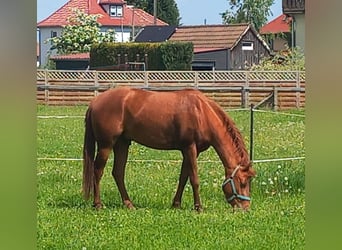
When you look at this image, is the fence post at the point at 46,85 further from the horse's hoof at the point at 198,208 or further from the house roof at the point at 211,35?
the horse's hoof at the point at 198,208

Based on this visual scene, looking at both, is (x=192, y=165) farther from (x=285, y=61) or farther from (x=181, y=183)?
(x=285, y=61)

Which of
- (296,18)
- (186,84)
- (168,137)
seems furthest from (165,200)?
(296,18)

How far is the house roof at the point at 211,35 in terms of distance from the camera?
3619 mm

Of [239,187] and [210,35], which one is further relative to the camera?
[239,187]

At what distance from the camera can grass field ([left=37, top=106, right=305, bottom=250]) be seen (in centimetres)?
359

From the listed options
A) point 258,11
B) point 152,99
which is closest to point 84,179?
point 152,99

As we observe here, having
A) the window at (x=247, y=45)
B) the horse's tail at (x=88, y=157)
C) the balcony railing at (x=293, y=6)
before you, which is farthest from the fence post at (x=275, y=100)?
the horse's tail at (x=88, y=157)

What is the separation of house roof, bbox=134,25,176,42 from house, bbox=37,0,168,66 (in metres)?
0.02

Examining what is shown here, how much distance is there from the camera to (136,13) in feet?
12.3

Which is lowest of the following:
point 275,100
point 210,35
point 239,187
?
point 239,187

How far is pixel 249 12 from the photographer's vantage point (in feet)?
12.1

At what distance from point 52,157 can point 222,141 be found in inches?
32.0

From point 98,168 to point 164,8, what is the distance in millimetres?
828
